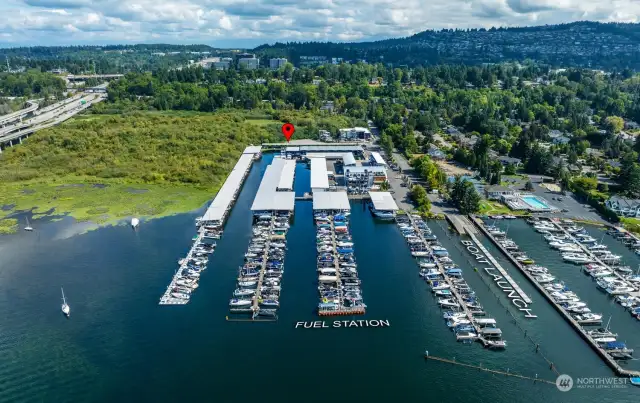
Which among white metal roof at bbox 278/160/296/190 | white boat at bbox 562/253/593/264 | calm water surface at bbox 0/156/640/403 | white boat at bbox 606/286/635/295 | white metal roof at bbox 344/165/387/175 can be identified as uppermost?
white metal roof at bbox 344/165/387/175

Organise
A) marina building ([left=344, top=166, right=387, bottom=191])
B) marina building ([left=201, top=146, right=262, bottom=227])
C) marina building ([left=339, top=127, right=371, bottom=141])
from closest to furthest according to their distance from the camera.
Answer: marina building ([left=201, top=146, right=262, bottom=227]) < marina building ([left=344, top=166, right=387, bottom=191]) < marina building ([left=339, top=127, right=371, bottom=141])

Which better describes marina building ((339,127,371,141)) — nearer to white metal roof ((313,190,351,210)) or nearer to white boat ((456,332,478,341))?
white metal roof ((313,190,351,210))

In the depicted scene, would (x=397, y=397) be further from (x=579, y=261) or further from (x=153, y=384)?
(x=579, y=261)

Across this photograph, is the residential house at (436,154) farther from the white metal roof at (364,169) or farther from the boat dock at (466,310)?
the boat dock at (466,310)

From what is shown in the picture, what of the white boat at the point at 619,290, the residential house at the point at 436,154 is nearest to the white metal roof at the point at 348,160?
the residential house at the point at 436,154

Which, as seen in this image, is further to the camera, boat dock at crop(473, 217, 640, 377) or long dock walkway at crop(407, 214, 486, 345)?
long dock walkway at crop(407, 214, 486, 345)

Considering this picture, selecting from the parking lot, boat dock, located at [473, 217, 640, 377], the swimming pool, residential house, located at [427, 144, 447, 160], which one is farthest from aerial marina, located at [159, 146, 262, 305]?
the parking lot

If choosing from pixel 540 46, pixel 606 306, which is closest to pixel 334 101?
pixel 606 306
